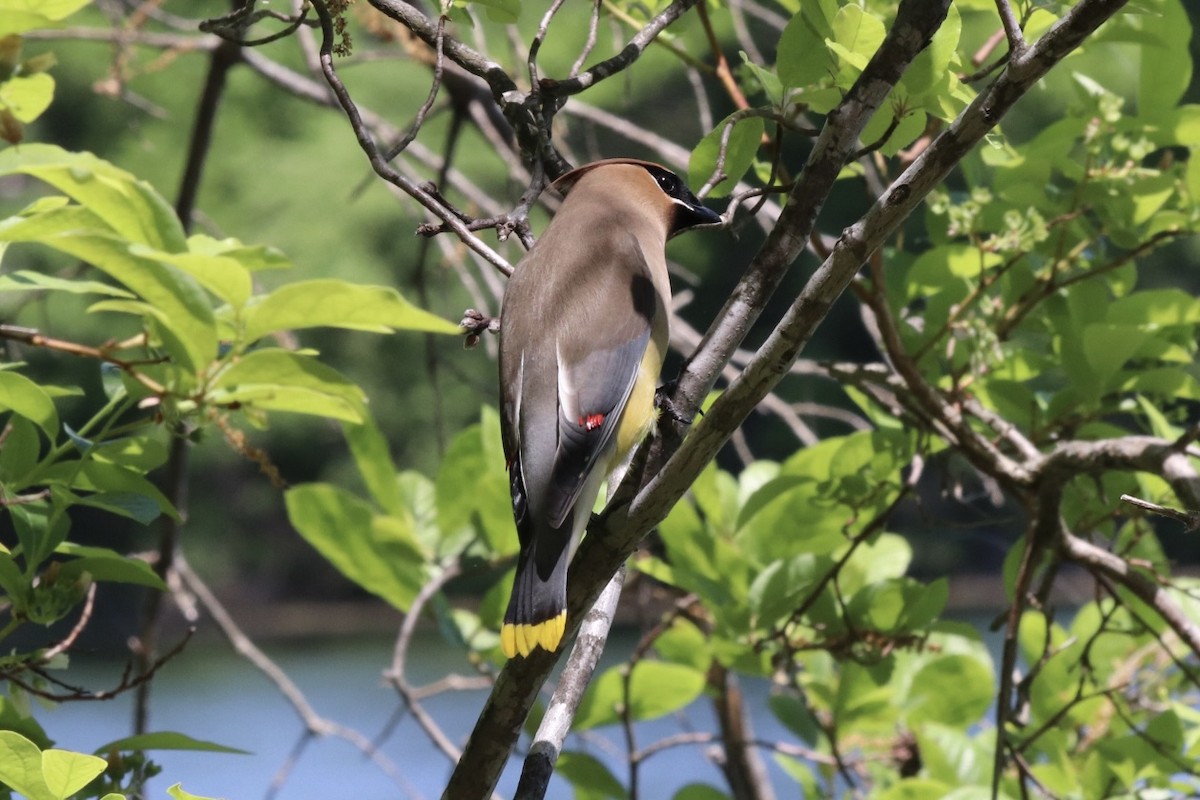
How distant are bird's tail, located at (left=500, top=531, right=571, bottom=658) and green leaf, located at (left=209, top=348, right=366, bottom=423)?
0.25 metres

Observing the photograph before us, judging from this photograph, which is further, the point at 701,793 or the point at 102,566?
the point at 701,793

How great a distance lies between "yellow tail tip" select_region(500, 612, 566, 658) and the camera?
1.33 meters

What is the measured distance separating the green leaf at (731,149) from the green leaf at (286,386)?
1.44 ft

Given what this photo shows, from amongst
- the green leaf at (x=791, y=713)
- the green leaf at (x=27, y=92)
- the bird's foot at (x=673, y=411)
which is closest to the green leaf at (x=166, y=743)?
the bird's foot at (x=673, y=411)

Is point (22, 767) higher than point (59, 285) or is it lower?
lower

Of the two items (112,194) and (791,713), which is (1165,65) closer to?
(791,713)

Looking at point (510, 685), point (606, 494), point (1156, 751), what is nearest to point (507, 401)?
point (606, 494)

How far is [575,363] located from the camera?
5.67 feet

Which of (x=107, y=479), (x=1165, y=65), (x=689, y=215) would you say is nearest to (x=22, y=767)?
(x=107, y=479)

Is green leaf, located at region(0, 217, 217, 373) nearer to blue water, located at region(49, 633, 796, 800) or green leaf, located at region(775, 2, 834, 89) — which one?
green leaf, located at region(775, 2, 834, 89)

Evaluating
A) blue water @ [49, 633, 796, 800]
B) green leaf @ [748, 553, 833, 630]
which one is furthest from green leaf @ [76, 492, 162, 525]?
blue water @ [49, 633, 796, 800]

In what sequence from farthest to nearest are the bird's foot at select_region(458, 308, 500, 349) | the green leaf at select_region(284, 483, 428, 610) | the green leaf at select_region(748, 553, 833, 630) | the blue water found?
1. the blue water
2. the green leaf at select_region(284, 483, 428, 610)
3. the green leaf at select_region(748, 553, 833, 630)
4. the bird's foot at select_region(458, 308, 500, 349)

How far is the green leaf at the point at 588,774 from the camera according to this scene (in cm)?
219

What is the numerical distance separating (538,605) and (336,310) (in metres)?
0.36
